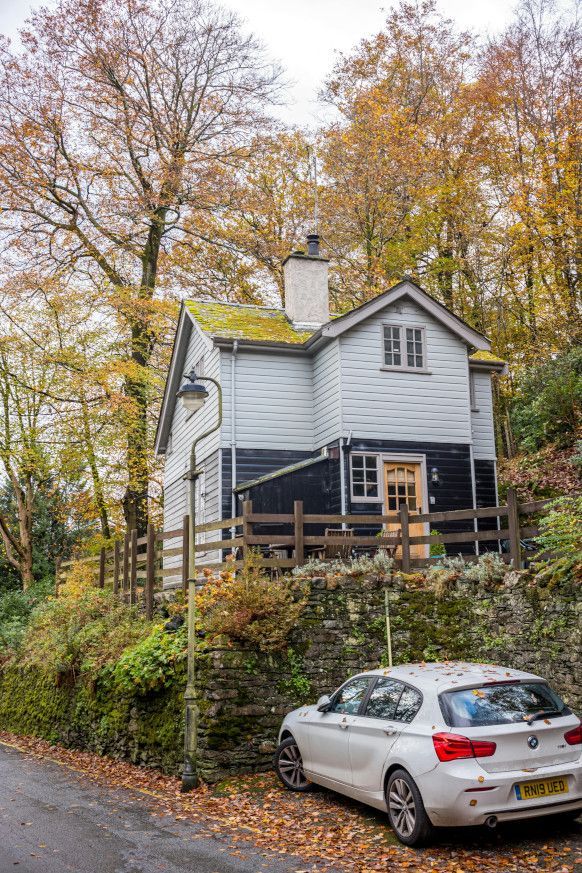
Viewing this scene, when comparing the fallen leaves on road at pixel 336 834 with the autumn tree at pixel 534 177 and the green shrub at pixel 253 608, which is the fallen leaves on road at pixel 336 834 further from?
the autumn tree at pixel 534 177

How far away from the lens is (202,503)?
20.1 metres

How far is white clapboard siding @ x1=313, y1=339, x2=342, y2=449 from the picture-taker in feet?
59.8

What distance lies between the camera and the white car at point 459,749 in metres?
6.93

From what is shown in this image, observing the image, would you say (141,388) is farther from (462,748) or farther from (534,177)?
(462,748)

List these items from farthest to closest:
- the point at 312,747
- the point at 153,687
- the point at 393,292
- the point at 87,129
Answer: the point at 87,129 < the point at 393,292 < the point at 153,687 < the point at 312,747

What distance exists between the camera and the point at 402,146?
28.2 metres

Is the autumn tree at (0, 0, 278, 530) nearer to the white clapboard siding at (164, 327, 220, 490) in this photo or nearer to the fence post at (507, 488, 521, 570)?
the white clapboard siding at (164, 327, 220, 490)

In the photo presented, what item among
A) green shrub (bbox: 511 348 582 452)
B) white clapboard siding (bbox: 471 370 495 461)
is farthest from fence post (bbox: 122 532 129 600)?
green shrub (bbox: 511 348 582 452)

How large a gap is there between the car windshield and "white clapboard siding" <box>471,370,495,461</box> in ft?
41.0

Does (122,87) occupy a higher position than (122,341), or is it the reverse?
(122,87)

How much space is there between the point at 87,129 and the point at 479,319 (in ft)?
49.7

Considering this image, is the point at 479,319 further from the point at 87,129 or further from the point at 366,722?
the point at 366,722

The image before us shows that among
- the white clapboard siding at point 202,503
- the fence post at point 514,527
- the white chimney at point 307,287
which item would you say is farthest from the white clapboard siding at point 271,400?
the fence post at point 514,527

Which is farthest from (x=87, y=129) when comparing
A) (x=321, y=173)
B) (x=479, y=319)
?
(x=479, y=319)
